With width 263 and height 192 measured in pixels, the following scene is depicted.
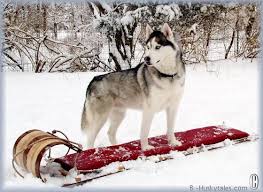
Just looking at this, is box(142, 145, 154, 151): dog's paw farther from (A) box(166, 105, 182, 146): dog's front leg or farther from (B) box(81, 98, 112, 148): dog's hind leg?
(B) box(81, 98, 112, 148): dog's hind leg

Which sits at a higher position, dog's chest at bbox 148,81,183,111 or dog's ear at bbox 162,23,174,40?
dog's ear at bbox 162,23,174,40

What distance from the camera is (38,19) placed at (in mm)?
7117

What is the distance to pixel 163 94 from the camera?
4035mm

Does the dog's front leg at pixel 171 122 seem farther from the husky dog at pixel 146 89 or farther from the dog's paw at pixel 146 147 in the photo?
the dog's paw at pixel 146 147

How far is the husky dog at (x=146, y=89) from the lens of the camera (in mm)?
3949

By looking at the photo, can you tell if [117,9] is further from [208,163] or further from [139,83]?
[208,163]

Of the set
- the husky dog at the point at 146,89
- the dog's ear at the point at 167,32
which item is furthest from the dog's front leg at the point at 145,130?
the dog's ear at the point at 167,32

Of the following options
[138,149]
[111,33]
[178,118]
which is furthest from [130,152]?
[111,33]

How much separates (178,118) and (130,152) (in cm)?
171

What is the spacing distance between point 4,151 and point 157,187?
163 cm

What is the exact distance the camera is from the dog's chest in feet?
13.2

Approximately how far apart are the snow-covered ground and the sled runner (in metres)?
0.09

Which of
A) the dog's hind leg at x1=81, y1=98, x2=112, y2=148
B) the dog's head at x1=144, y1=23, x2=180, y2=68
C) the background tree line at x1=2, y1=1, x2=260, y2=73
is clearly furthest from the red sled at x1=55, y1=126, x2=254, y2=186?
the background tree line at x1=2, y1=1, x2=260, y2=73

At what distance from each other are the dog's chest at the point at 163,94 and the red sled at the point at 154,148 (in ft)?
1.41
